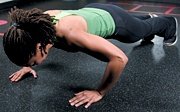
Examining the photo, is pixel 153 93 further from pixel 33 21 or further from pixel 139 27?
pixel 33 21

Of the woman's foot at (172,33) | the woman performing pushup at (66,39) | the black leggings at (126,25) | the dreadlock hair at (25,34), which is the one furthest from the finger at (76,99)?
the woman's foot at (172,33)

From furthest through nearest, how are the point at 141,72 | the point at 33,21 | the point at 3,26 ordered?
the point at 3,26 → the point at 141,72 → the point at 33,21

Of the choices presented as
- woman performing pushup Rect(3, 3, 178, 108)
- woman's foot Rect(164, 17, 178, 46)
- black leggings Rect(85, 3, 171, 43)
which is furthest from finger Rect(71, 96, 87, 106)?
woman's foot Rect(164, 17, 178, 46)

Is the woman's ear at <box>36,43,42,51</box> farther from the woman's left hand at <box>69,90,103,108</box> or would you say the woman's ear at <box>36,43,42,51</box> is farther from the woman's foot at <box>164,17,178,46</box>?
the woman's foot at <box>164,17,178,46</box>

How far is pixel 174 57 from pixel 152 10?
225 centimetres

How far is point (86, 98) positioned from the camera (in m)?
1.74

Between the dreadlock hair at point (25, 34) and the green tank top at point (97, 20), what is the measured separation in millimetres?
177

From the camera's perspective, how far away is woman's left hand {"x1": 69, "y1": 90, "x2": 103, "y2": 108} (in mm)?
1713

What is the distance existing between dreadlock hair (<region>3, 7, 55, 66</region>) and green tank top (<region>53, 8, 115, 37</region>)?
177mm

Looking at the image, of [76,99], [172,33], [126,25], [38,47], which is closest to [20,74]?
[76,99]

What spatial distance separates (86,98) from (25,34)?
55 cm

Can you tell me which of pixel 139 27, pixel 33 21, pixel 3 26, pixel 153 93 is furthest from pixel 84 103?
pixel 3 26

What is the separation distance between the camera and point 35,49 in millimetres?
1465

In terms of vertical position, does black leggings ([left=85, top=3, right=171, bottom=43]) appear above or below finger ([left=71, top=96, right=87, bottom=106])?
above
